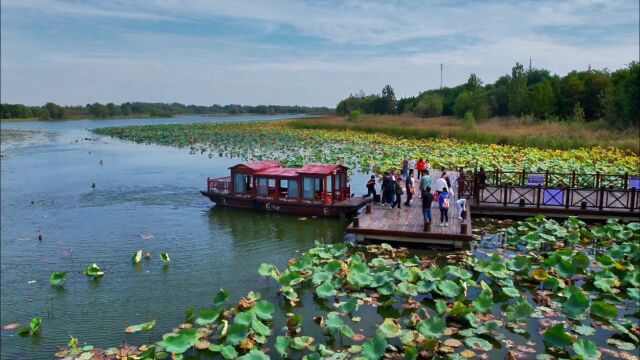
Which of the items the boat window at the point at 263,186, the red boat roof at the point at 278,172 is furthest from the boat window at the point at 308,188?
the boat window at the point at 263,186

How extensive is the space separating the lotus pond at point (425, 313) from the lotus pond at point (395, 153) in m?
13.3

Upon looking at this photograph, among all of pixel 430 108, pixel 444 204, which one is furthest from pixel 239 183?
pixel 430 108

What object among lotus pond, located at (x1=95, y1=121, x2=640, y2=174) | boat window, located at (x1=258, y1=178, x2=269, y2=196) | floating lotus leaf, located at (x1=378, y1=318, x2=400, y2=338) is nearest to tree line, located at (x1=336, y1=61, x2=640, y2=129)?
lotus pond, located at (x1=95, y1=121, x2=640, y2=174)

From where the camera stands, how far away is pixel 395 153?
38.7 m

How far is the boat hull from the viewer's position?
19.6m

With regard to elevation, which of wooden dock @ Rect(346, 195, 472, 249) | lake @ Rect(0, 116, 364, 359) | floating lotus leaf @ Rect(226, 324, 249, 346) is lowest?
lake @ Rect(0, 116, 364, 359)

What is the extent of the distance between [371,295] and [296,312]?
179 cm

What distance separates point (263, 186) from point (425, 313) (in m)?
12.5

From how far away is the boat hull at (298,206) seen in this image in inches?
771

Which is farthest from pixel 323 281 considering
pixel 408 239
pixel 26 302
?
pixel 26 302

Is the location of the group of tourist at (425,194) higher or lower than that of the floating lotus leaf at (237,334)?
higher

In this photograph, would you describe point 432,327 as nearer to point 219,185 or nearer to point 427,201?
point 427,201

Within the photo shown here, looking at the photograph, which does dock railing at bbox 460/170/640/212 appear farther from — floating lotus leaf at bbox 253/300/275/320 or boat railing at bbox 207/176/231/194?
floating lotus leaf at bbox 253/300/275/320

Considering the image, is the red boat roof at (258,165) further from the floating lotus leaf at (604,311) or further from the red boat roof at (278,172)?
the floating lotus leaf at (604,311)
